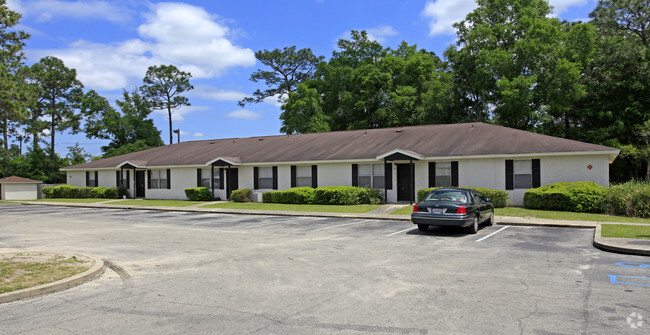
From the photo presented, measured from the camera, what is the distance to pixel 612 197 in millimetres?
19109

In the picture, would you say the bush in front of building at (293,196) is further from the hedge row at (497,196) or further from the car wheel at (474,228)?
the car wheel at (474,228)

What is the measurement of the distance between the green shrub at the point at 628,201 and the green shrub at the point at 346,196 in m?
11.6

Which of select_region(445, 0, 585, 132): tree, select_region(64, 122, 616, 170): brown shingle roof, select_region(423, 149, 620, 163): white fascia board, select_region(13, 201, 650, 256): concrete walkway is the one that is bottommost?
select_region(13, 201, 650, 256): concrete walkway

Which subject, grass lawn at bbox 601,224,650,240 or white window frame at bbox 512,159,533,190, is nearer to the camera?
grass lawn at bbox 601,224,650,240

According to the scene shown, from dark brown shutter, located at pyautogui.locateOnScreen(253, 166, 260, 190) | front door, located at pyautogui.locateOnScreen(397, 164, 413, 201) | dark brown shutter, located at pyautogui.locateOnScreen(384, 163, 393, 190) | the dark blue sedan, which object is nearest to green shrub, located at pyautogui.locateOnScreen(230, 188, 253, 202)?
dark brown shutter, located at pyautogui.locateOnScreen(253, 166, 260, 190)

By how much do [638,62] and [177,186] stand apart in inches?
1478

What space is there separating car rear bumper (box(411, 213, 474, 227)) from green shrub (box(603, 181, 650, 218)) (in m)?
9.03

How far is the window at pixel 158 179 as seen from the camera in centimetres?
3534

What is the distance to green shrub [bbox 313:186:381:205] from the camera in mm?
25531

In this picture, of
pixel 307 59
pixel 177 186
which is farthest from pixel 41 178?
pixel 307 59

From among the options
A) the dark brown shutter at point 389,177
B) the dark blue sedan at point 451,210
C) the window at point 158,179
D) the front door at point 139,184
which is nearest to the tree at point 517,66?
the dark brown shutter at point 389,177

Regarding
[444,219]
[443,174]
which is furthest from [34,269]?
[443,174]

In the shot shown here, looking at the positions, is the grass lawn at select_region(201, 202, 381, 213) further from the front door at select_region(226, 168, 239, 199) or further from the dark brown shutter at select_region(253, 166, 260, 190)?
the front door at select_region(226, 168, 239, 199)

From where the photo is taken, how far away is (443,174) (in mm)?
Result: 25266
